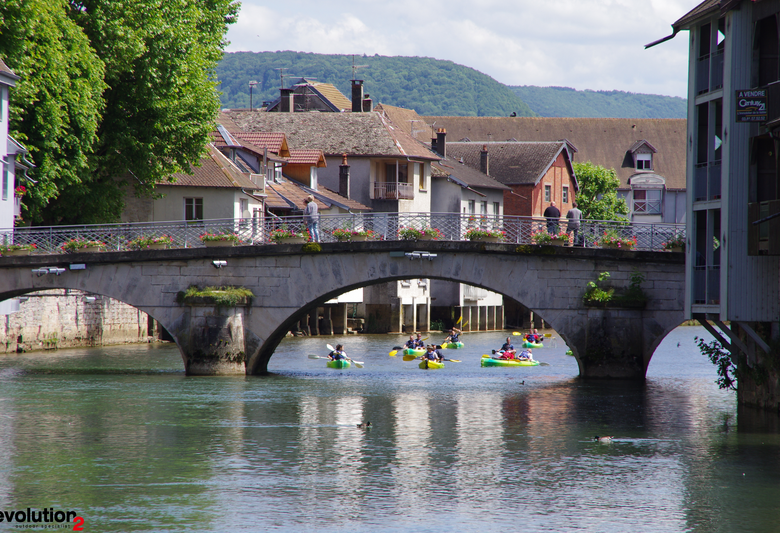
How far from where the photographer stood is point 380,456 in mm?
19469

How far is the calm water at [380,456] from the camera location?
49.5 ft

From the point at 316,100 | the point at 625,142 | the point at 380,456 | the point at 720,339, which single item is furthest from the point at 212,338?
the point at 625,142

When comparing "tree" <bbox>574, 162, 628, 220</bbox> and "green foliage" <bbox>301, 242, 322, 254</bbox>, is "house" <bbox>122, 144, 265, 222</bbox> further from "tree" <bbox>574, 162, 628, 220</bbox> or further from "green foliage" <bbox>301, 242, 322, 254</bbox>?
"tree" <bbox>574, 162, 628, 220</bbox>

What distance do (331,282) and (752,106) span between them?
13945mm

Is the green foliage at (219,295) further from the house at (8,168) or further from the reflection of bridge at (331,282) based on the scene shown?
the house at (8,168)

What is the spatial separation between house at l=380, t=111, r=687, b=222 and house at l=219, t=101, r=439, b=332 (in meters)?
16.8

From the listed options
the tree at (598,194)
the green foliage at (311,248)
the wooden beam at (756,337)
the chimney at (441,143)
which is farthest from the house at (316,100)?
the wooden beam at (756,337)

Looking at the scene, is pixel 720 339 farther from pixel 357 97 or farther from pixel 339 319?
pixel 357 97

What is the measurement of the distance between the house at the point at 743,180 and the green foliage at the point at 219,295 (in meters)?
13.6

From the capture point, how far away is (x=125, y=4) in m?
36.8

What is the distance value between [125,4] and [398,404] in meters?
18.6

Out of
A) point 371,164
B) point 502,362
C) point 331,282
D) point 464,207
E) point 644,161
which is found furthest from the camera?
point 644,161

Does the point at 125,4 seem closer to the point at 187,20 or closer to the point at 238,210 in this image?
the point at 187,20

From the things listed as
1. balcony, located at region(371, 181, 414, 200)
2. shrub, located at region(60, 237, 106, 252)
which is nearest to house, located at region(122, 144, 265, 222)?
shrub, located at region(60, 237, 106, 252)
